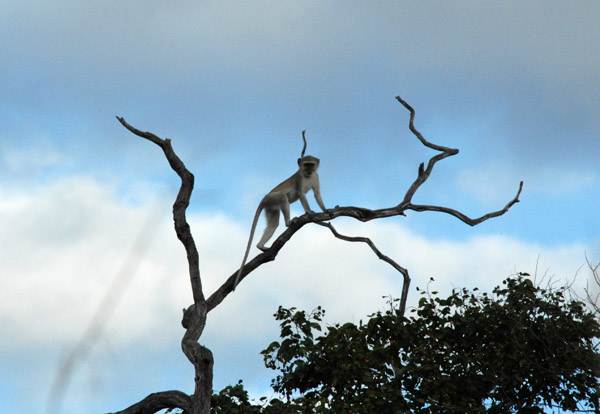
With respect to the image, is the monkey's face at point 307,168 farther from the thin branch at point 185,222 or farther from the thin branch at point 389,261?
the thin branch at point 185,222

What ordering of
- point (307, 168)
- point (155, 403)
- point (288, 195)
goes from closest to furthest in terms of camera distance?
point (155, 403), point (288, 195), point (307, 168)

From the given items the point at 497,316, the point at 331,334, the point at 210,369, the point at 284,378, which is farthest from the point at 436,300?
the point at 210,369

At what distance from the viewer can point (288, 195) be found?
12258mm

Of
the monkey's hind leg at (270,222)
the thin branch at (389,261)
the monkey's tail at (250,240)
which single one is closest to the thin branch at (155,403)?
the monkey's tail at (250,240)

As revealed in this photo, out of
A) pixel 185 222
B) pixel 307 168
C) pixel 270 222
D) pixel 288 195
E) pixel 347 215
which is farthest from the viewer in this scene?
pixel 307 168

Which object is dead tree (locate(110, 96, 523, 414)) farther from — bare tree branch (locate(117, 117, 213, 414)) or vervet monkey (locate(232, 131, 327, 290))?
vervet monkey (locate(232, 131, 327, 290))

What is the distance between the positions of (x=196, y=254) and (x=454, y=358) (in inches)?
167

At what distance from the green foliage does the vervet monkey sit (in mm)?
1451

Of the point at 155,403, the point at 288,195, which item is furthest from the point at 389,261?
the point at 155,403

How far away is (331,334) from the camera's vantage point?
39.0 ft

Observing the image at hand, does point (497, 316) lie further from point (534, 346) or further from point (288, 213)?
point (288, 213)

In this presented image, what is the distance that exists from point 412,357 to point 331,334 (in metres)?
1.29

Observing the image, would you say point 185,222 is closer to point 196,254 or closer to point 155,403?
point 196,254

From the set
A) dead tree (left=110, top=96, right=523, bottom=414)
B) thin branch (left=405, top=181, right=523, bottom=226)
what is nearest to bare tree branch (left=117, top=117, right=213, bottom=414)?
dead tree (left=110, top=96, right=523, bottom=414)
